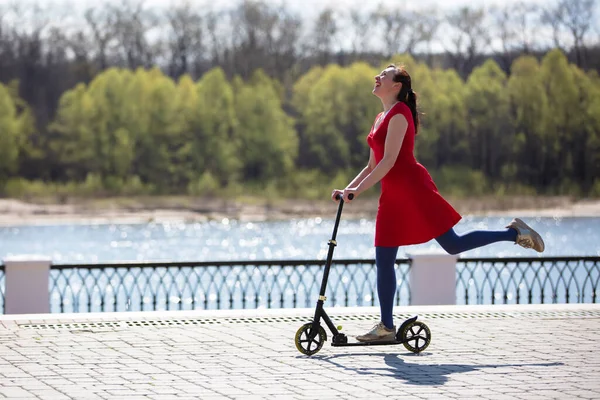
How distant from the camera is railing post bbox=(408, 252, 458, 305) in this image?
8883mm

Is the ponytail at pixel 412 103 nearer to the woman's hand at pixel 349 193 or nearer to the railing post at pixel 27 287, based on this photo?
the woman's hand at pixel 349 193

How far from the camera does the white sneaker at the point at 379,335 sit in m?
6.32

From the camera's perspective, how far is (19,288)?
863 cm

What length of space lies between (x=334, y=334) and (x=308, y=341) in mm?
183

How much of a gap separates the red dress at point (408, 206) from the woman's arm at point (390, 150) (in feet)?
0.16

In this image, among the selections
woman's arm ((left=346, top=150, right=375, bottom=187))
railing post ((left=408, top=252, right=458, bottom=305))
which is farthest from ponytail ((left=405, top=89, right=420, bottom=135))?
railing post ((left=408, top=252, right=458, bottom=305))

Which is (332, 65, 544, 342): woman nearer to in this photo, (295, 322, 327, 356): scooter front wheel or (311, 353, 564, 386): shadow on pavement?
(295, 322, 327, 356): scooter front wheel

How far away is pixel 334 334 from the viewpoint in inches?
247

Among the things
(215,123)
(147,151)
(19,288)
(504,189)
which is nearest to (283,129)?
(215,123)

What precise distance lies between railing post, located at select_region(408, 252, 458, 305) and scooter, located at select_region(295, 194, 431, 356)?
2.47 m

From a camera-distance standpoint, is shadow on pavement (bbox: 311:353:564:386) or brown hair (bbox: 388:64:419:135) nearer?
shadow on pavement (bbox: 311:353:564:386)

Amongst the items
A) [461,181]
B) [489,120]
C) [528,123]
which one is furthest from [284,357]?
[489,120]

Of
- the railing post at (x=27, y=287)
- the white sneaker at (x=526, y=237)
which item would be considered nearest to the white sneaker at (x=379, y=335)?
the white sneaker at (x=526, y=237)

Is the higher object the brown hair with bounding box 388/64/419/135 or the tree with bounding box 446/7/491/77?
the tree with bounding box 446/7/491/77
